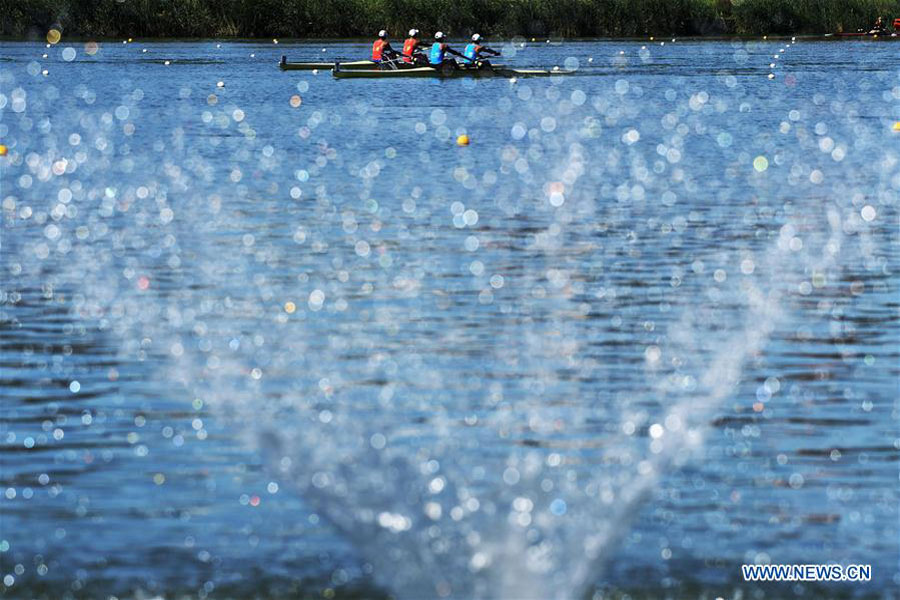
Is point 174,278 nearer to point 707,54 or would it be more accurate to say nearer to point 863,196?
point 863,196

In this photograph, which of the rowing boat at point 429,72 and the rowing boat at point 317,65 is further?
the rowing boat at point 317,65

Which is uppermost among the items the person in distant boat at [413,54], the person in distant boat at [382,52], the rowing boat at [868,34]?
the rowing boat at [868,34]

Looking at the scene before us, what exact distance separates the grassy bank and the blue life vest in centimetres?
3077

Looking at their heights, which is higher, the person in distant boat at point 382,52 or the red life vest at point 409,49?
the red life vest at point 409,49

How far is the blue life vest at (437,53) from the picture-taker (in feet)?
171

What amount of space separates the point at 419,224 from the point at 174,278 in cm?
497

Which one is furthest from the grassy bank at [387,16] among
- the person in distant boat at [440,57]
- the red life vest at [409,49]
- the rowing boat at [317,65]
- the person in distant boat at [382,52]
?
the person in distant boat at [440,57]

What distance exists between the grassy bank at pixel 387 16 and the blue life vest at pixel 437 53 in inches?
1212

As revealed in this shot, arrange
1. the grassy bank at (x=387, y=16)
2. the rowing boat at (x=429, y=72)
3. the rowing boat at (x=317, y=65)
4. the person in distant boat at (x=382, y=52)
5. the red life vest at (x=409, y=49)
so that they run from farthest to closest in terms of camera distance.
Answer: the grassy bank at (x=387, y=16) < the rowing boat at (x=317, y=65) < the red life vest at (x=409, y=49) < the person in distant boat at (x=382, y=52) < the rowing boat at (x=429, y=72)

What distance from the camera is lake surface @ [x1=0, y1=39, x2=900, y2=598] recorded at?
10.7 meters

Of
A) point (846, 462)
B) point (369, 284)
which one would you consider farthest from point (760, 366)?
point (369, 284)

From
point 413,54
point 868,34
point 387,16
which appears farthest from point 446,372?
point 868,34

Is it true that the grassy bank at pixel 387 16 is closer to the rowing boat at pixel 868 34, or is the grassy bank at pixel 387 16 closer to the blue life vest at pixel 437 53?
the rowing boat at pixel 868 34

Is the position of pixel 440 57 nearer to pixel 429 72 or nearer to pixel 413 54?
pixel 429 72
